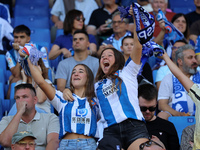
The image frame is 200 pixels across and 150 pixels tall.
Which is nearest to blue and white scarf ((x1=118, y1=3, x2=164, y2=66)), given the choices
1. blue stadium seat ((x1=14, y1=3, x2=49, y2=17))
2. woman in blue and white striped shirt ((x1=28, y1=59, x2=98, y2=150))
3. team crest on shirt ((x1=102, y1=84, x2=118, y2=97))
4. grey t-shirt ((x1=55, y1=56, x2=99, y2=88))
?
team crest on shirt ((x1=102, y1=84, x2=118, y2=97))

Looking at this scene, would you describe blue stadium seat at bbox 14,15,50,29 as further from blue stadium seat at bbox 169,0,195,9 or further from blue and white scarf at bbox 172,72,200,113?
blue and white scarf at bbox 172,72,200,113

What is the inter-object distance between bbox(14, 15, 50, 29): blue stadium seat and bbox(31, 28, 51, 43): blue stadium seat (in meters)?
0.52

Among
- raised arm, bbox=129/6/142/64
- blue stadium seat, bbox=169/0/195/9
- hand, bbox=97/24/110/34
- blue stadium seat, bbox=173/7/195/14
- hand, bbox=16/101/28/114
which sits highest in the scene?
blue stadium seat, bbox=169/0/195/9

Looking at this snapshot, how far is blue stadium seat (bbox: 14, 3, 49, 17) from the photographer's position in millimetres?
7803

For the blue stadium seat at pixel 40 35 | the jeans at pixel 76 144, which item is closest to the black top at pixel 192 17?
the blue stadium seat at pixel 40 35

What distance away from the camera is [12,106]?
16.2ft

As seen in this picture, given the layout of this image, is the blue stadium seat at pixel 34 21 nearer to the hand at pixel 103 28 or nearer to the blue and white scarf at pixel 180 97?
the hand at pixel 103 28

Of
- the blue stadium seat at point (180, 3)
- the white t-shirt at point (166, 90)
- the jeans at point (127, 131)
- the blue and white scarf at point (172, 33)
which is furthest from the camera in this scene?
the blue stadium seat at point (180, 3)

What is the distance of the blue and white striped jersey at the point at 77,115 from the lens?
3.91 metres

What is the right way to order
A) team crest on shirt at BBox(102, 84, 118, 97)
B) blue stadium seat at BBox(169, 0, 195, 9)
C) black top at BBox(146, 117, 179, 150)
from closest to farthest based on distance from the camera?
team crest on shirt at BBox(102, 84, 118, 97) → black top at BBox(146, 117, 179, 150) → blue stadium seat at BBox(169, 0, 195, 9)

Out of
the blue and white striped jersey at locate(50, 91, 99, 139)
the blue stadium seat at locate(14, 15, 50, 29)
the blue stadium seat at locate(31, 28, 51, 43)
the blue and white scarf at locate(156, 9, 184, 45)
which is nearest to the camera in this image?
the blue and white striped jersey at locate(50, 91, 99, 139)

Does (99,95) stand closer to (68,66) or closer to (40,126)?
(40,126)

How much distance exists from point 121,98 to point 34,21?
4367 mm

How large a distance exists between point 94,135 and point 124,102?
1.83 feet
